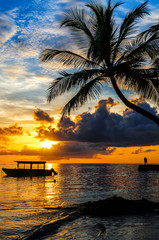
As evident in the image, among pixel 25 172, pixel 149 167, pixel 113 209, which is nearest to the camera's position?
pixel 113 209

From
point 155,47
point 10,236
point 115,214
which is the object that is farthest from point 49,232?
point 155,47

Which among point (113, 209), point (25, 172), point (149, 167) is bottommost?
point (149, 167)

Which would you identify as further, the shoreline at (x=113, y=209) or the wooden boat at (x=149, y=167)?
the wooden boat at (x=149, y=167)

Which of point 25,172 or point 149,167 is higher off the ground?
point 25,172

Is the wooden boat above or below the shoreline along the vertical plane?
below

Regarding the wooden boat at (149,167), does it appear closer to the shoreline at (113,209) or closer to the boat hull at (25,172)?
the boat hull at (25,172)

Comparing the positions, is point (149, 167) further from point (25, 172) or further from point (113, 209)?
point (113, 209)

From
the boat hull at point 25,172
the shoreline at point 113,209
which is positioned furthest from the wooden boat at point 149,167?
the shoreline at point 113,209

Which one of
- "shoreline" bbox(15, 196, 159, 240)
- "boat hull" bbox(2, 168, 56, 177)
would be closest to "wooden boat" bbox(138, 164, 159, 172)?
"boat hull" bbox(2, 168, 56, 177)

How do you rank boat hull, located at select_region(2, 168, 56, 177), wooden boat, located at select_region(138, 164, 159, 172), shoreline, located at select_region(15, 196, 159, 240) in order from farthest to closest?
wooden boat, located at select_region(138, 164, 159, 172)
boat hull, located at select_region(2, 168, 56, 177)
shoreline, located at select_region(15, 196, 159, 240)

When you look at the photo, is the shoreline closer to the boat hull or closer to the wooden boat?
the boat hull

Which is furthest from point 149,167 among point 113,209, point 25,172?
point 113,209

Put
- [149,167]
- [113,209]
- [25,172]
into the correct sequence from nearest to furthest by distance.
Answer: [113,209], [25,172], [149,167]

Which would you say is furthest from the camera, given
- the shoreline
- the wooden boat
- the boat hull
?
the wooden boat
